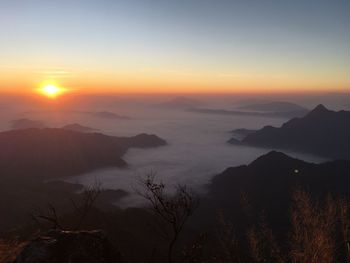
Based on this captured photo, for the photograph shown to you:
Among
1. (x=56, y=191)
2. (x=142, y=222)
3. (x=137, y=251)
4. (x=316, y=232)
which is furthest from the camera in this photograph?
(x=56, y=191)

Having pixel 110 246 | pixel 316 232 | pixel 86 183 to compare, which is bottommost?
pixel 86 183

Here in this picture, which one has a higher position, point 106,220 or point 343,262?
point 106,220

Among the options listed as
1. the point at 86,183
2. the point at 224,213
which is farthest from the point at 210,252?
the point at 86,183

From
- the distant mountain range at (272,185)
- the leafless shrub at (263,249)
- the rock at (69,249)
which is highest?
the rock at (69,249)

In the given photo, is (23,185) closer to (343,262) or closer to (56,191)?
(56,191)

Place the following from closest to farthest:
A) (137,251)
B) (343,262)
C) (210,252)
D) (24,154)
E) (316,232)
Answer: (316,232) < (137,251) < (210,252) < (343,262) < (24,154)

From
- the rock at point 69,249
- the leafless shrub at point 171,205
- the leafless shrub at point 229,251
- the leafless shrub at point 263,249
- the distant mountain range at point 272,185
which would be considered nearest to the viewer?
A: the rock at point 69,249

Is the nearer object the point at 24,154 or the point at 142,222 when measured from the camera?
the point at 142,222

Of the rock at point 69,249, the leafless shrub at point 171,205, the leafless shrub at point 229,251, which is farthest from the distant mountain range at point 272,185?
the rock at point 69,249

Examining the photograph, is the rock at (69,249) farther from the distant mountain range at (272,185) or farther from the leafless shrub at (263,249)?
the distant mountain range at (272,185)

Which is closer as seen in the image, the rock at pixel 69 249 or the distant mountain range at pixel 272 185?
the rock at pixel 69 249
